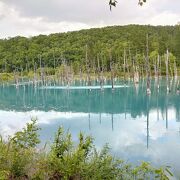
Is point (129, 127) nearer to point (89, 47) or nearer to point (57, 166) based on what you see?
point (57, 166)

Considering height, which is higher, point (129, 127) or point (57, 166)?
point (57, 166)

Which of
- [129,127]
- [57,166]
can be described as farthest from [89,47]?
[57,166]

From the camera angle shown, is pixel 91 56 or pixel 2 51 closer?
pixel 91 56

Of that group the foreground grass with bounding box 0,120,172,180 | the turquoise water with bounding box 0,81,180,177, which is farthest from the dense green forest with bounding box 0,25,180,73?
the foreground grass with bounding box 0,120,172,180

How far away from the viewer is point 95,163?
879 centimetres

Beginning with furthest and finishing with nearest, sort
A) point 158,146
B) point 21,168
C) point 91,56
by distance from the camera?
1. point 91,56
2. point 158,146
3. point 21,168

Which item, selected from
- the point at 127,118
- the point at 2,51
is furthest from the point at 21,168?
the point at 2,51

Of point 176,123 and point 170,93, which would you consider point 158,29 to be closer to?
point 170,93

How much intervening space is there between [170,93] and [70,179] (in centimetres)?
4908

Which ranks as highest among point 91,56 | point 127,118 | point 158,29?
point 158,29

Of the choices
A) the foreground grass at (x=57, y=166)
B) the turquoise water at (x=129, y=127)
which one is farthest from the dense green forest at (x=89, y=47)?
the foreground grass at (x=57, y=166)

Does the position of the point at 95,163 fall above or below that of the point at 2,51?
below

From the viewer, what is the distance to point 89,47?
115312 millimetres

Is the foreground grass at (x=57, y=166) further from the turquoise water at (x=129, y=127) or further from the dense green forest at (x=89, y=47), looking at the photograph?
the dense green forest at (x=89, y=47)
